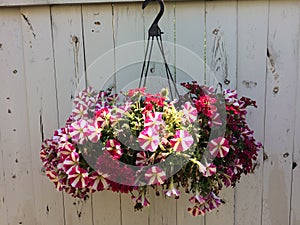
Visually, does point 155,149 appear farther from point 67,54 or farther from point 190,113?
point 67,54

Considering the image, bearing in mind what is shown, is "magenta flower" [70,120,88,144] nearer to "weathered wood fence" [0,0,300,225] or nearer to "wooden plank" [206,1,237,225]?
"weathered wood fence" [0,0,300,225]

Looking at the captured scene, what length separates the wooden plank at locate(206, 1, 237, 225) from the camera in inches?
51.9

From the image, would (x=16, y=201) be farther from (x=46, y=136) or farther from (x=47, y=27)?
(x=47, y=27)

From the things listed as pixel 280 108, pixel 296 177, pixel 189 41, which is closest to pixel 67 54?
pixel 189 41

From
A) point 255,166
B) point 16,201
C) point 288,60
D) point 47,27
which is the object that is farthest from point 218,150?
point 16,201

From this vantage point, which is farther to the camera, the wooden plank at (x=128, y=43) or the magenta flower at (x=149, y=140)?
the wooden plank at (x=128, y=43)

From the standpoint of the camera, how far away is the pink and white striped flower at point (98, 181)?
105cm

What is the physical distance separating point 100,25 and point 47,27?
0.19 metres

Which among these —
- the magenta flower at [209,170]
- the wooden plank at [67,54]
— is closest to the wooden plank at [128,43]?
the wooden plank at [67,54]

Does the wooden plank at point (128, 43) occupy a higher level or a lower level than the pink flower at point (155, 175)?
higher

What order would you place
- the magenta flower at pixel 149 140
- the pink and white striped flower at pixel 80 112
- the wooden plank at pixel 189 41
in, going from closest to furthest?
the magenta flower at pixel 149 140 → the pink and white striped flower at pixel 80 112 → the wooden plank at pixel 189 41

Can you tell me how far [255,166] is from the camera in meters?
1.40

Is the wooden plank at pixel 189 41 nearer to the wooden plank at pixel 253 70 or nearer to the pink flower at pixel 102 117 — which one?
the wooden plank at pixel 253 70

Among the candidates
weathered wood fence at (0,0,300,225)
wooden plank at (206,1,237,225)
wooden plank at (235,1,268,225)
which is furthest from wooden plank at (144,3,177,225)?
wooden plank at (235,1,268,225)
